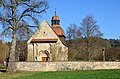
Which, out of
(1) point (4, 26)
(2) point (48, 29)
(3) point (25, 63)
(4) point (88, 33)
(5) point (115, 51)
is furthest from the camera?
(5) point (115, 51)

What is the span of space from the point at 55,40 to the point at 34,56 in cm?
544

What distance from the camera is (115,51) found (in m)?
67.4

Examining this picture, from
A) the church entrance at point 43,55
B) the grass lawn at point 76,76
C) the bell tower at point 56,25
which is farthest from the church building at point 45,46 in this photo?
the grass lawn at point 76,76

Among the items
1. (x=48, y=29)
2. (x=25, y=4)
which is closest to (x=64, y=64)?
(x=25, y=4)

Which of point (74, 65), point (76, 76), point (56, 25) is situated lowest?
point (76, 76)

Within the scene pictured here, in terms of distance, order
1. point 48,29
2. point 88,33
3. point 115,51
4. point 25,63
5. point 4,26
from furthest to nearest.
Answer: point 115,51, point 48,29, point 88,33, point 25,63, point 4,26

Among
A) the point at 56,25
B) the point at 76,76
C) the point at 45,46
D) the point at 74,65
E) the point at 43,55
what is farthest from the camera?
the point at 56,25

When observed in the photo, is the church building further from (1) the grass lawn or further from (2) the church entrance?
(1) the grass lawn

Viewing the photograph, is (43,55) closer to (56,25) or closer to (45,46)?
(45,46)

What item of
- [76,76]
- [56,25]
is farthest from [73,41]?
[76,76]

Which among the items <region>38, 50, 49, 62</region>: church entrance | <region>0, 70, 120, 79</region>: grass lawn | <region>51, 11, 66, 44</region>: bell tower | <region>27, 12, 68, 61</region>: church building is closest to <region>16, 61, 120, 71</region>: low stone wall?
<region>0, 70, 120, 79</region>: grass lawn

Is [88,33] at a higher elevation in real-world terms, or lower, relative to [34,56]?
higher

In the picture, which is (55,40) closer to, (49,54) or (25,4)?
(49,54)

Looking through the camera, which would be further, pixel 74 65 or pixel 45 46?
pixel 45 46
